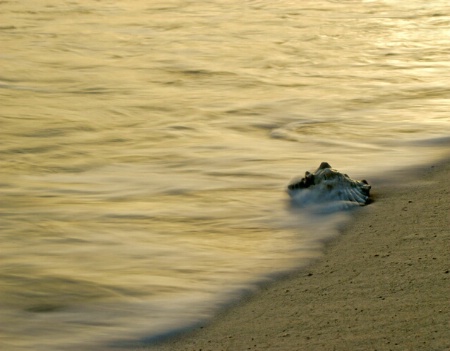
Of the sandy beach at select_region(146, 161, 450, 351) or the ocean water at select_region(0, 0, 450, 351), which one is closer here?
the sandy beach at select_region(146, 161, 450, 351)

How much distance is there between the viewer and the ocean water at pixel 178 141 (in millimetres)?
3121

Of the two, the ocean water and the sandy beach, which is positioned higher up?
the ocean water

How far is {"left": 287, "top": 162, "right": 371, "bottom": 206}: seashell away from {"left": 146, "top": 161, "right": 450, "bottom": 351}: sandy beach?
0.18m

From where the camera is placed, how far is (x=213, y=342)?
8.64 feet

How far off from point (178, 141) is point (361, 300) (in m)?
2.67

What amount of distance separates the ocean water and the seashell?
0.10m

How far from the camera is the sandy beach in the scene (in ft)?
8.22

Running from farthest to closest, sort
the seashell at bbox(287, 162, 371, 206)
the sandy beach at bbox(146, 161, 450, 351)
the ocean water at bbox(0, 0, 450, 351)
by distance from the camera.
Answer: the seashell at bbox(287, 162, 371, 206)
the ocean water at bbox(0, 0, 450, 351)
the sandy beach at bbox(146, 161, 450, 351)

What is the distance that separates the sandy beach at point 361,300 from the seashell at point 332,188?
0.18m

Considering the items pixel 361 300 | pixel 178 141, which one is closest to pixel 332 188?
pixel 361 300

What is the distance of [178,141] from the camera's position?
17.4ft

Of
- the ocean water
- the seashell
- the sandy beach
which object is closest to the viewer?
the sandy beach

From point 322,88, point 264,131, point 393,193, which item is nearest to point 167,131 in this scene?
point 264,131

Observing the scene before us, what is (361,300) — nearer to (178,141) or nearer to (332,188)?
(332,188)
